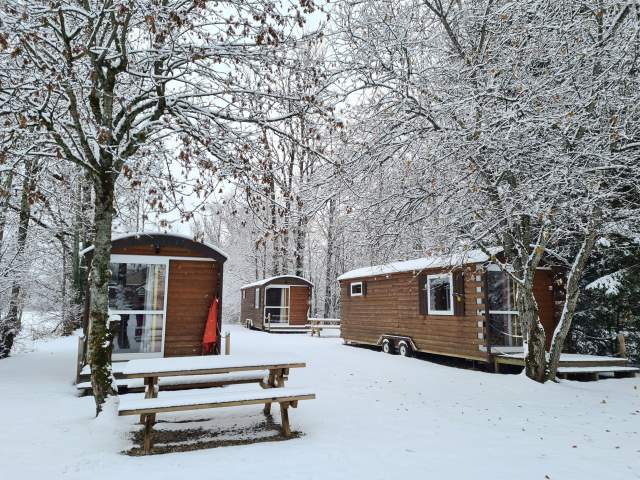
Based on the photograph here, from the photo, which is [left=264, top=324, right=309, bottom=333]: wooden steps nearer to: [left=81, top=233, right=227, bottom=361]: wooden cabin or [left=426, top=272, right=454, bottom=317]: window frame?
[left=426, top=272, right=454, bottom=317]: window frame

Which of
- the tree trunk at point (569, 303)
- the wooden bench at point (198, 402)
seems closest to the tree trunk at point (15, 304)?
the wooden bench at point (198, 402)

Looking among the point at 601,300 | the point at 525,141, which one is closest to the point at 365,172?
the point at 525,141

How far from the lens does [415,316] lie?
39.7ft

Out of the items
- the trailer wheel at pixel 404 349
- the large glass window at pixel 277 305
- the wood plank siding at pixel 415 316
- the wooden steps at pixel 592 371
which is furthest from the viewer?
the large glass window at pixel 277 305

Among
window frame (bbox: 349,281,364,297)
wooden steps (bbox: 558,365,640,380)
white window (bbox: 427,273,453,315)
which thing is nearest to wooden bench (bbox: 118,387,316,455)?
wooden steps (bbox: 558,365,640,380)

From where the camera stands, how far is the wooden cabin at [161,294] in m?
9.09

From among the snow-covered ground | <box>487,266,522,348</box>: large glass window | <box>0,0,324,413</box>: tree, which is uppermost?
<box>0,0,324,413</box>: tree

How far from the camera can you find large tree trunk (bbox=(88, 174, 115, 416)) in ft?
18.1

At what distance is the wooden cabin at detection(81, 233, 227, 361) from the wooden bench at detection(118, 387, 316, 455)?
4.66 m

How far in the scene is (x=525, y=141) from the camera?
248 inches

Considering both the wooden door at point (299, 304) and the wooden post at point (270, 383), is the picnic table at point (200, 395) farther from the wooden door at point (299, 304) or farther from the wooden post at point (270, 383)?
the wooden door at point (299, 304)

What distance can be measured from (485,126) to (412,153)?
2.41 metres

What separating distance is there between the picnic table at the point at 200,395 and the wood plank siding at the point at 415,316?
515cm

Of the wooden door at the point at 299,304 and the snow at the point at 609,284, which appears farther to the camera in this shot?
the wooden door at the point at 299,304
